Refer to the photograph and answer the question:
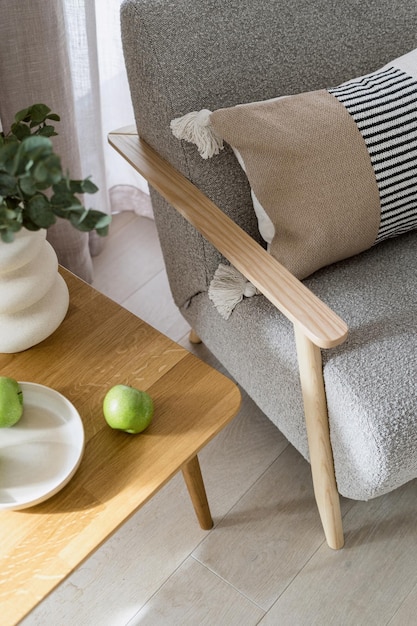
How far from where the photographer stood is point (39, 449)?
103 centimetres

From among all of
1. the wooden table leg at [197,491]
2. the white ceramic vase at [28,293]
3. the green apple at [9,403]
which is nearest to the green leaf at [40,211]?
the white ceramic vase at [28,293]

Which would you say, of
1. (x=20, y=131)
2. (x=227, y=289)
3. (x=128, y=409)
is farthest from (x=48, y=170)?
(x=227, y=289)

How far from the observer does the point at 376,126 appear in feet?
3.89

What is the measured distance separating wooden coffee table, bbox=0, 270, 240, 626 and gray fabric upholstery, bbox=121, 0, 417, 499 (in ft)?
0.52

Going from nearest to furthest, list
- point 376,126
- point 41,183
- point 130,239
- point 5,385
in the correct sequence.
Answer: point 41,183
point 5,385
point 376,126
point 130,239

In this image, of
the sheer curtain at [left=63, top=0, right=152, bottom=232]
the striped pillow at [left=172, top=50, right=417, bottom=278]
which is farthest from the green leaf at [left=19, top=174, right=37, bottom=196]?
the sheer curtain at [left=63, top=0, right=152, bottom=232]

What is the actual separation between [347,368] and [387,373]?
0.19 ft

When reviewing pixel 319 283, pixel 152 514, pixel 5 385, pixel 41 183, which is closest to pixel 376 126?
pixel 319 283

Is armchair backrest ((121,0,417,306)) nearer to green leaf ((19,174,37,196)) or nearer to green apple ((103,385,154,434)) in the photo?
green apple ((103,385,154,434))

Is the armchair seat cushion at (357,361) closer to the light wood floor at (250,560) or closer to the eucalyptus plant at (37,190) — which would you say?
the light wood floor at (250,560)

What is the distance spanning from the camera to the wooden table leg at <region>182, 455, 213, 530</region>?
1231 mm

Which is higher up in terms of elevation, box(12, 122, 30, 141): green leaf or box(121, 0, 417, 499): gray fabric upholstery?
box(12, 122, 30, 141): green leaf

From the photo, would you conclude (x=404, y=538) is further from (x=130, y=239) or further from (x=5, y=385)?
(x=130, y=239)

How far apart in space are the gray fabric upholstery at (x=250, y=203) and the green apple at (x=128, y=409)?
0.26 m
